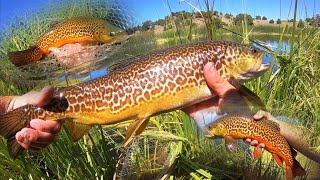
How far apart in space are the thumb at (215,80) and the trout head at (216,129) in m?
0.41

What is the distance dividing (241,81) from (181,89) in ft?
1.18

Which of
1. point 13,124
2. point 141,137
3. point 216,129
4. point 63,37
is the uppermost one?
point 63,37

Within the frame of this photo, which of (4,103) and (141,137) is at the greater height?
(4,103)

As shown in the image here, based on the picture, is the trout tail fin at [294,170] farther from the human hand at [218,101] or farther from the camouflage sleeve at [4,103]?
the camouflage sleeve at [4,103]

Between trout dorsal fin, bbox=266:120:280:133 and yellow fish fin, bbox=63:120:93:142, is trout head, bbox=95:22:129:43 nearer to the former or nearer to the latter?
yellow fish fin, bbox=63:120:93:142

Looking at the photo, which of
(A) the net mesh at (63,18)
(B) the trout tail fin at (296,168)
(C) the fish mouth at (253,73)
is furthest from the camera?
(A) the net mesh at (63,18)

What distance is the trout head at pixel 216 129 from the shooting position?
2623 millimetres

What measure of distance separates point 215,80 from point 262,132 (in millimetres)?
537

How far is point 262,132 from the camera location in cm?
248

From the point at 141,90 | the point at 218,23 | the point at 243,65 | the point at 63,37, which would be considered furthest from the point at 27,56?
the point at 218,23

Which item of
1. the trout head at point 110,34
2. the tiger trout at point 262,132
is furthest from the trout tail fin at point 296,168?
the trout head at point 110,34

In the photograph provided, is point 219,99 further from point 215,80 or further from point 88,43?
point 88,43

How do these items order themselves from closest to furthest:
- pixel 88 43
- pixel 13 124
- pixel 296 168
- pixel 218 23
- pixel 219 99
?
pixel 13 124 → pixel 219 99 → pixel 296 168 → pixel 88 43 → pixel 218 23

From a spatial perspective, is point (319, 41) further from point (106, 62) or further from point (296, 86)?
point (106, 62)
